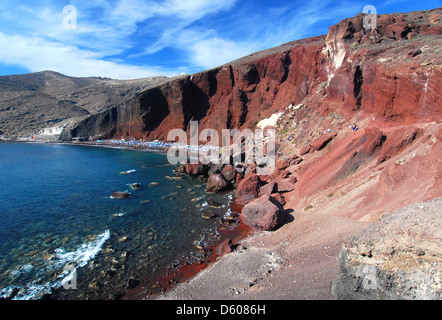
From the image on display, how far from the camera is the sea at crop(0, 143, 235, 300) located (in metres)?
13.8

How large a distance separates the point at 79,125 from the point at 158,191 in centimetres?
8148

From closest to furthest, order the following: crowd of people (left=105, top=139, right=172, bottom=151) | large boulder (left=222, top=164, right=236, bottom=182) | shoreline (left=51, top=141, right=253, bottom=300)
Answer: shoreline (left=51, top=141, right=253, bottom=300) < large boulder (left=222, top=164, right=236, bottom=182) < crowd of people (left=105, top=139, right=172, bottom=151)

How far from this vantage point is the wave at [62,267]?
1277 cm

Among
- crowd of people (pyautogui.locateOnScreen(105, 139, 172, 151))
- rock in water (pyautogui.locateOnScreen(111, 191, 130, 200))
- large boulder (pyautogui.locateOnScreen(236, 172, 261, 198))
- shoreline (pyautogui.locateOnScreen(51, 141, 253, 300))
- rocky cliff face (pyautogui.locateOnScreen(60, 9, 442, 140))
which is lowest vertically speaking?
shoreline (pyautogui.locateOnScreen(51, 141, 253, 300))

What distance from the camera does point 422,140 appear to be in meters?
16.8

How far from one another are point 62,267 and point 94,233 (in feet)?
14.6

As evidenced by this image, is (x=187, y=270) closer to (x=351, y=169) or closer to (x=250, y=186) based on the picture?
(x=250, y=186)

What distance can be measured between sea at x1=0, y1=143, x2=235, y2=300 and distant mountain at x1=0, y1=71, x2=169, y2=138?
200 ft

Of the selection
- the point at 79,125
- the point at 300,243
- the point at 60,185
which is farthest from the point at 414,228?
the point at 79,125

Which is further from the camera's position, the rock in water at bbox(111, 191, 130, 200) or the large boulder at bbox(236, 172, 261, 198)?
the rock in water at bbox(111, 191, 130, 200)

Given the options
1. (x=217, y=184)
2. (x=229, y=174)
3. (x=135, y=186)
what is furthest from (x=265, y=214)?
(x=135, y=186)

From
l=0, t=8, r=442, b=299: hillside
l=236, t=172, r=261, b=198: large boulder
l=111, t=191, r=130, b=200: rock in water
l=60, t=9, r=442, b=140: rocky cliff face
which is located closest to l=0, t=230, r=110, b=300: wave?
l=0, t=8, r=442, b=299: hillside

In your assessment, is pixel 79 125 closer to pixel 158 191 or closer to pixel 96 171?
pixel 96 171

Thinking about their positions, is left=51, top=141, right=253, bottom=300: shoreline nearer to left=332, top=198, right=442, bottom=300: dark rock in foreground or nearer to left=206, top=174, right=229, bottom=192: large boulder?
left=332, top=198, right=442, bottom=300: dark rock in foreground
